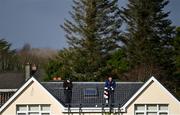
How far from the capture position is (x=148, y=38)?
284 ft

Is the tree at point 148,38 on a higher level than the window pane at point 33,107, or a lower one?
higher

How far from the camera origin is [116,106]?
52.2m

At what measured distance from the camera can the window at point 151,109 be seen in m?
52.9

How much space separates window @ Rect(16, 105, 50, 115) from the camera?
52938mm

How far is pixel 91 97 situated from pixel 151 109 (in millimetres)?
4805

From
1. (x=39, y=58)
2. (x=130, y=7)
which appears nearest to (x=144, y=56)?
(x=130, y=7)

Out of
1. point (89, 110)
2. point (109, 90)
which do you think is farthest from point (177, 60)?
point (109, 90)

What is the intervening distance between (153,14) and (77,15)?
1015 cm

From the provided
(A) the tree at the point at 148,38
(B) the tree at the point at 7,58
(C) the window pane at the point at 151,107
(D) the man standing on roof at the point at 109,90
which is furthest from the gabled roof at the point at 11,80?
(B) the tree at the point at 7,58

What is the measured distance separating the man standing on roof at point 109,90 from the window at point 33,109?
5.00m

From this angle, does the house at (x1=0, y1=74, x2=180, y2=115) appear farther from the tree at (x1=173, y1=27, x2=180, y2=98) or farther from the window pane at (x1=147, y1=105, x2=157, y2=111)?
the tree at (x1=173, y1=27, x2=180, y2=98)

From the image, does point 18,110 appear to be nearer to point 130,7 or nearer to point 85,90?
point 85,90

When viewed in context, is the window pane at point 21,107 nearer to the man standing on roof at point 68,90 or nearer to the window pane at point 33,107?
the window pane at point 33,107

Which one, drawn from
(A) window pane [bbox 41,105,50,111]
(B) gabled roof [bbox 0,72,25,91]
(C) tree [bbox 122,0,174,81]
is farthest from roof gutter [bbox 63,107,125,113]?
(C) tree [bbox 122,0,174,81]
